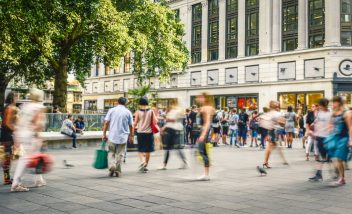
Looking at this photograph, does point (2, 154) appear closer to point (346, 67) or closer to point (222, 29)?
point (346, 67)

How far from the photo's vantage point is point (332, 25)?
33438 mm

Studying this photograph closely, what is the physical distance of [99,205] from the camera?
6156 millimetres

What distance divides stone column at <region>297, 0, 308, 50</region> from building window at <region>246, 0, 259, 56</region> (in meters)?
4.73

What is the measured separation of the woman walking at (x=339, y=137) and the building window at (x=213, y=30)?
1403 inches

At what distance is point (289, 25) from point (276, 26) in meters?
1.25

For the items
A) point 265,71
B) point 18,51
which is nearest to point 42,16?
point 18,51

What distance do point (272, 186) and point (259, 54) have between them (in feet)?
105

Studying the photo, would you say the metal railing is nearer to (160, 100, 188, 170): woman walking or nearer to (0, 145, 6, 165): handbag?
(160, 100, 188, 170): woman walking

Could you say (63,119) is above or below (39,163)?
above

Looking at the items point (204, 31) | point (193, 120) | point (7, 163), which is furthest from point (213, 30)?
point (7, 163)

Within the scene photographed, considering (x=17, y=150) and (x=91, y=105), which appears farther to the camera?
(x=91, y=105)

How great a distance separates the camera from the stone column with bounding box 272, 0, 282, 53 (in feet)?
124

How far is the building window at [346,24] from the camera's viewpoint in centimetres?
3375

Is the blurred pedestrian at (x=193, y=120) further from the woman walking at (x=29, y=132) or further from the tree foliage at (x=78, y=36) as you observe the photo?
the woman walking at (x=29, y=132)
